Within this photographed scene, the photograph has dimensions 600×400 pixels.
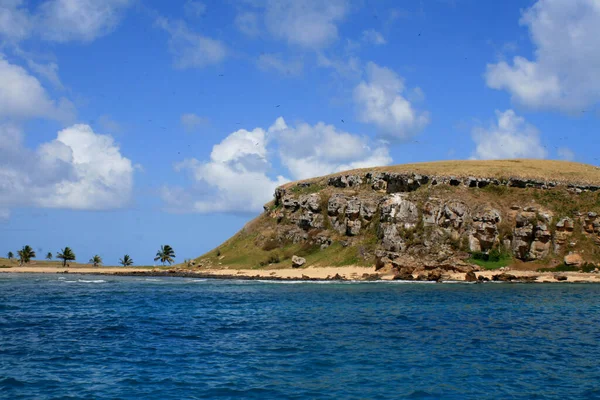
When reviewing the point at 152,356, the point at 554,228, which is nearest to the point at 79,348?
the point at 152,356

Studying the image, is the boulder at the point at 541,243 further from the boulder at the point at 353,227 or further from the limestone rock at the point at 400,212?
the boulder at the point at 353,227

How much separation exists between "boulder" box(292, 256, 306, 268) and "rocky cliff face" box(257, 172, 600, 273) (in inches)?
252

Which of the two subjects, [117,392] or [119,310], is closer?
[117,392]

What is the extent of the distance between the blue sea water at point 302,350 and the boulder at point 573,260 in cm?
4418

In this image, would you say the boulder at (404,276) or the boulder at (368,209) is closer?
the boulder at (404,276)

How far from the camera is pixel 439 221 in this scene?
98938 mm

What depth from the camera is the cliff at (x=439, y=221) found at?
303 feet

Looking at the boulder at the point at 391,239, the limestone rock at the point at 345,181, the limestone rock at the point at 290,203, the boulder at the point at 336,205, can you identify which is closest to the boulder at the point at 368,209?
the boulder at the point at 336,205

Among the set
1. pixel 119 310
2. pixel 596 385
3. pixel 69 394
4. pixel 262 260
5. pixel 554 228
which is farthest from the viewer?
pixel 262 260

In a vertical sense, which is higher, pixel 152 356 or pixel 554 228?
pixel 554 228

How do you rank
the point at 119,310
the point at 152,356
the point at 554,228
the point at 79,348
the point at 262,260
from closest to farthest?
the point at 152,356
the point at 79,348
the point at 119,310
the point at 554,228
the point at 262,260

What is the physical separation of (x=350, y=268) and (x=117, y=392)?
79872 mm

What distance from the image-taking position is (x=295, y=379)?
20.6m

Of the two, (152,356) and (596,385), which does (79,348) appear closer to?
(152,356)
